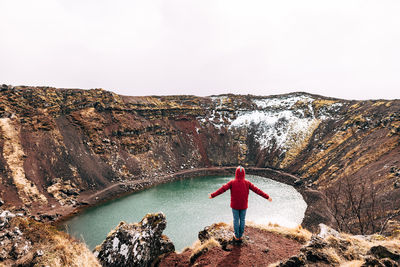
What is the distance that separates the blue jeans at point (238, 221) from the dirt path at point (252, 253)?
0.44 meters

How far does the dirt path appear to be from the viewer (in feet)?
21.2

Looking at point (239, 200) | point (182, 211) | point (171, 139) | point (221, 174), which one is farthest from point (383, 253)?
point (171, 139)

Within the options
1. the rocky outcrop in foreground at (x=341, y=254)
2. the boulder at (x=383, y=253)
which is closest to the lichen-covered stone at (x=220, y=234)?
the rocky outcrop in foreground at (x=341, y=254)

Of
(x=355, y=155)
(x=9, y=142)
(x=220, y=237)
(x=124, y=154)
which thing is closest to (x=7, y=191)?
(x=9, y=142)

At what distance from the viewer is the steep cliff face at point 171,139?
37.4m

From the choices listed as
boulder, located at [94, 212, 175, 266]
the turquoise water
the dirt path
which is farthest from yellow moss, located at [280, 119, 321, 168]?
boulder, located at [94, 212, 175, 266]

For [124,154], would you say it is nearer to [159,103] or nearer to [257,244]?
[159,103]

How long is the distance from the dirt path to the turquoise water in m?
18.0

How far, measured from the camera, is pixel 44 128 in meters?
47.3

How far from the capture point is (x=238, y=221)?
24.9ft

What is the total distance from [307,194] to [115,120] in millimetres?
57230

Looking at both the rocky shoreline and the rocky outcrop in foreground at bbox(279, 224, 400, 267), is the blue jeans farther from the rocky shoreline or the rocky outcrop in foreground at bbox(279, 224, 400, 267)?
the rocky shoreline

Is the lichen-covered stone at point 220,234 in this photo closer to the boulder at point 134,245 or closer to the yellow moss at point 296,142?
the boulder at point 134,245

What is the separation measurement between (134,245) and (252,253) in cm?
553
